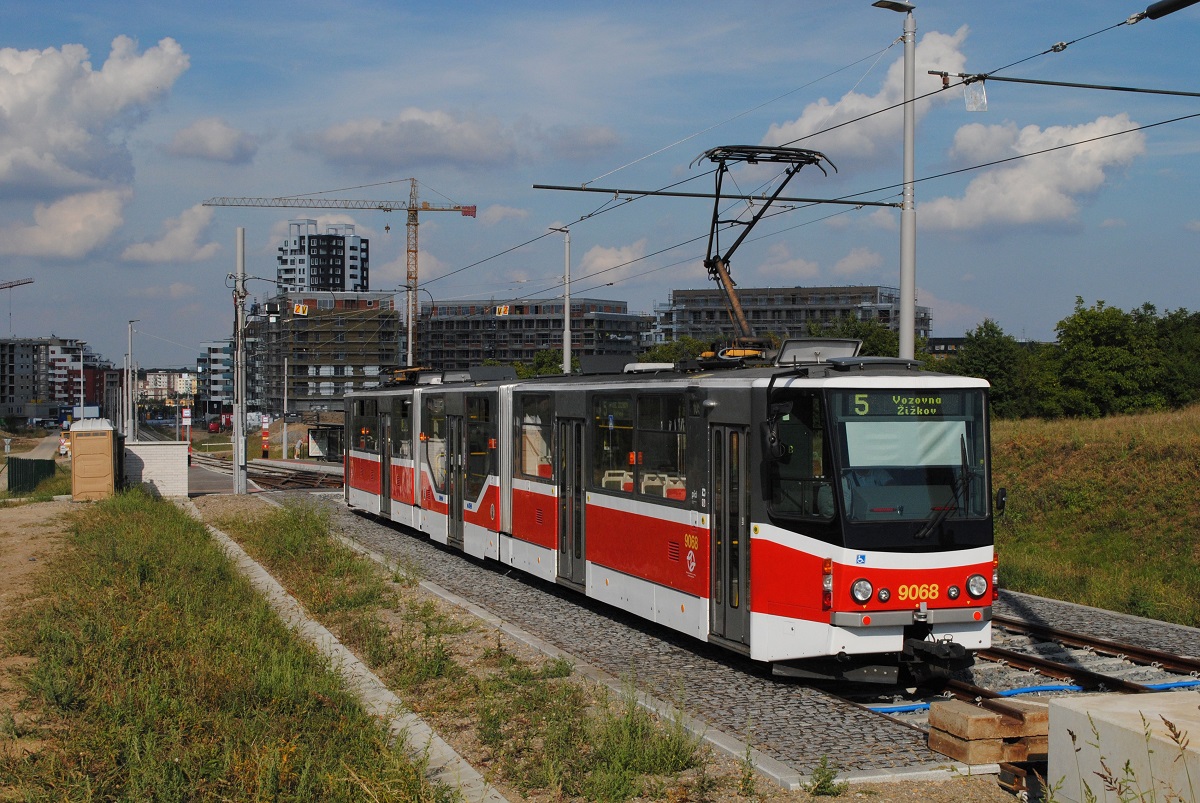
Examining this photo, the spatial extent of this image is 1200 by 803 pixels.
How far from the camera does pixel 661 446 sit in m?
12.5

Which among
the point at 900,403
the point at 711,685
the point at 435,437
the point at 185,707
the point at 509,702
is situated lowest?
the point at 711,685

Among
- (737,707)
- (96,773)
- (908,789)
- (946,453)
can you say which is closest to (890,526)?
(946,453)

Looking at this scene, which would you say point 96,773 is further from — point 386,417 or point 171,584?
point 386,417

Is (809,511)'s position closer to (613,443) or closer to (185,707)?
(613,443)

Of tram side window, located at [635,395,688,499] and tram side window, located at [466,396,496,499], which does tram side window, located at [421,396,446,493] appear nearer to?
tram side window, located at [466,396,496,499]

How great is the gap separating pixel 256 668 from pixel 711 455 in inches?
185

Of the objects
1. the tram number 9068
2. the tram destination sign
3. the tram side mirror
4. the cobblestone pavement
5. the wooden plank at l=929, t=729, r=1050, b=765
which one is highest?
the tram destination sign

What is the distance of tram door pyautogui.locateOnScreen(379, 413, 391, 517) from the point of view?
81.8ft

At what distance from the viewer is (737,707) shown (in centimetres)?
972

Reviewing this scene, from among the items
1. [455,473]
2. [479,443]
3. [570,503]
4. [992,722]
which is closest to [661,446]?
[570,503]

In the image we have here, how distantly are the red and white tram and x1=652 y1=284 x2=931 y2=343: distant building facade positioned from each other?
13268 cm

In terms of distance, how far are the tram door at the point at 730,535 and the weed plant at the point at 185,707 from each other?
3783 millimetres

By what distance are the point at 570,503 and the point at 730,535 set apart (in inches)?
173

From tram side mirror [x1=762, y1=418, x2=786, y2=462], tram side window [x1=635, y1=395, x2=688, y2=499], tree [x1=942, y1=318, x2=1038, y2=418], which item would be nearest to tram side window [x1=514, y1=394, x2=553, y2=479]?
tram side window [x1=635, y1=395, x2=688, y2=499]
